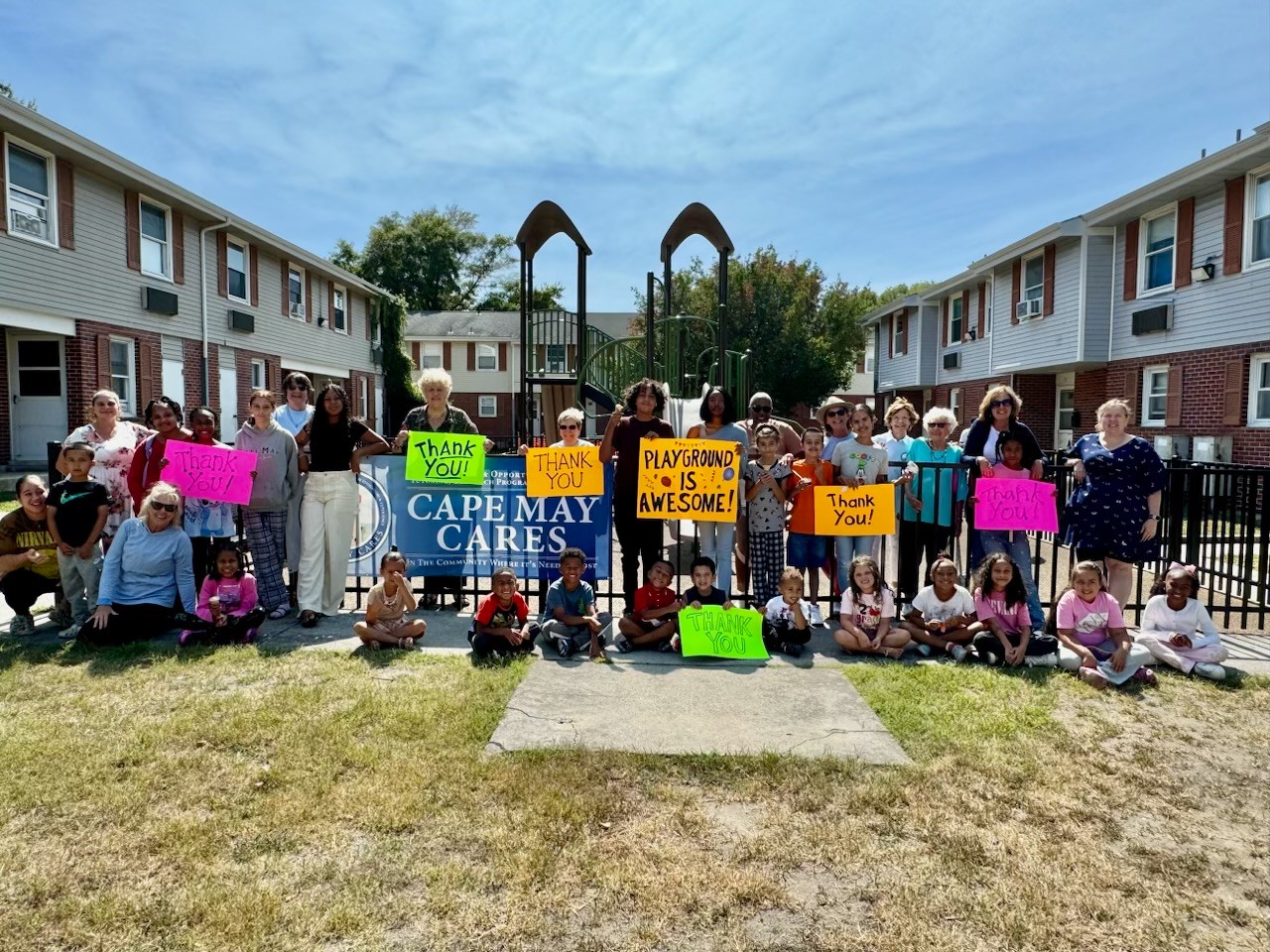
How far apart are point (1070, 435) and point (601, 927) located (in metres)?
23.5

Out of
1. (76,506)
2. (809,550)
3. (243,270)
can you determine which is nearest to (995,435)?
(809,550)

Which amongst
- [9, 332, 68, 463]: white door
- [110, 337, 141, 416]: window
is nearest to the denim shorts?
[9, 332, 68, 463]: white door

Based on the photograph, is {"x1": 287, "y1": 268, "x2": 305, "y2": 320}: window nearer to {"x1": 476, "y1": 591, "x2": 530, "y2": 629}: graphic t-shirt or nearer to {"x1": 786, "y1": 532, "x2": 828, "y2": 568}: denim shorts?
{"x1": 476, "y1": 591, "x2": 530, "y2": 629}: graphic t-shirt

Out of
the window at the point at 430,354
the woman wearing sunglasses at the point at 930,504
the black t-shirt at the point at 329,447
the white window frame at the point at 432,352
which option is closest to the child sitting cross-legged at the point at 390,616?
the black t-shirt at the point at 329,447

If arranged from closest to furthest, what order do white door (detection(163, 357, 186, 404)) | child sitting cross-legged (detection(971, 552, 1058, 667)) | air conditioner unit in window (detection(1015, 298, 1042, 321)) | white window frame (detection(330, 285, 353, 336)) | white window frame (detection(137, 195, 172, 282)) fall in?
child sitting cross-legged (detection(971, 552, 1058, 667)), white window frame (detection(137, 195, 172, 282)), white door (detection(163, 357, 186, 404)), air conditioner unit in window (detection(1015, 298, 1042, 321)), white window frame (detection(330, 285, 353, 336))

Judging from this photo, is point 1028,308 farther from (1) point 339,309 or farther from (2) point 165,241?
(1) point 339,309

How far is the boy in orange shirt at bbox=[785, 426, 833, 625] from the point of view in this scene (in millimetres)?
6004

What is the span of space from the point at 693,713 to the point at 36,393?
18.8 meters

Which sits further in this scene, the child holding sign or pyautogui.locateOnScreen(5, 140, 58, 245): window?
pyautogui.locateOnScreen(5, 140, 58, 245): window

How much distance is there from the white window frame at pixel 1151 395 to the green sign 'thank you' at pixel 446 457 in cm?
1727

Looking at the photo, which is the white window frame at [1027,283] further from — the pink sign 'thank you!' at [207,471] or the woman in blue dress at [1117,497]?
the pink sign 'thank you!' at [207,471]

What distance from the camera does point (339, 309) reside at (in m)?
30.4

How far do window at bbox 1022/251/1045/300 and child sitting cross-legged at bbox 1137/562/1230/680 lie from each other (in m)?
19.1

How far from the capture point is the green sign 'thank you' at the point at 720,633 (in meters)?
5.32
